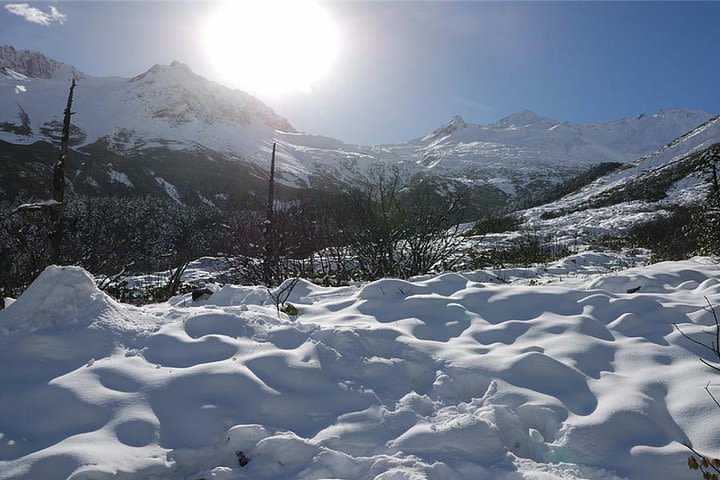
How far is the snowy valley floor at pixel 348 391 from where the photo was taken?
7.73 feet

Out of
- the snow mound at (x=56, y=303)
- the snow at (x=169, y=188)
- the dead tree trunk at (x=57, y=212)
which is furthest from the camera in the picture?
the snow at (x=169, y=188)

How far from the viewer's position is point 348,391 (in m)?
3.11

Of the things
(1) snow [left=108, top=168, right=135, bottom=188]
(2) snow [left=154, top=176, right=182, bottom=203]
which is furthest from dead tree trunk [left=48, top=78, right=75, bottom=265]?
(1) snow [left=108, top=168, right=135, bottom=188]

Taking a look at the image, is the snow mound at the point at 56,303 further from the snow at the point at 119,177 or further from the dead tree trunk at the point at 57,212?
the snow at the point at 119,177

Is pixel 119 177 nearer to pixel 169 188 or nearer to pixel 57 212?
pixel 169 188

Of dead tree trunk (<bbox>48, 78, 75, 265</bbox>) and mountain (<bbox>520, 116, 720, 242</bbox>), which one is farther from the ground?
mountain (<bbox>520, 116, 720, 242</bbox>)

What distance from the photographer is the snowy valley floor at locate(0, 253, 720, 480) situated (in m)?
2.36

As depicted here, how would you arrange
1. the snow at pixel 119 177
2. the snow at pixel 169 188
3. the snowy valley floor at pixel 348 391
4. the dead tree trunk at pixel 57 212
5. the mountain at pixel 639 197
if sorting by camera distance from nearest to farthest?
the snowy valley floor at pixel 348 391 → the dead tree trunk at pixel 57 212 → the mountain at pixel 639 197 → the snow at pixel 119 177 → the snow at pixel 169 188

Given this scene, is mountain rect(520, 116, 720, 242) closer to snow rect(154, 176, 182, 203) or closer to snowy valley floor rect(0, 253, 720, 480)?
snowy valley floor rect(0, 253, 720, 480)

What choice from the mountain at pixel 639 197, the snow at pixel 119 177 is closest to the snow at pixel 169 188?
the snow at pixel 119 177

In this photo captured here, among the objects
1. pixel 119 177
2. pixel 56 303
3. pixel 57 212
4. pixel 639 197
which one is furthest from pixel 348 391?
pixel 119 177

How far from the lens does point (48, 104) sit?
184 m

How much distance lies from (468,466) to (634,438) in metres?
1.03

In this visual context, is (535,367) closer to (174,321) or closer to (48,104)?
(174,321)
